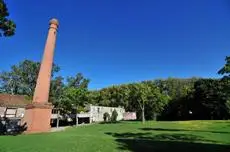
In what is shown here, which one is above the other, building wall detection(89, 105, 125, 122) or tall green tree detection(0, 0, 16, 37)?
tall green tree detection(0, 0, 16, 37)

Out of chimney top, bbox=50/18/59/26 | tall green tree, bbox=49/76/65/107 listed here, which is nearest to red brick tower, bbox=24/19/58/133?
chimney top, bbox=50/18/59/26

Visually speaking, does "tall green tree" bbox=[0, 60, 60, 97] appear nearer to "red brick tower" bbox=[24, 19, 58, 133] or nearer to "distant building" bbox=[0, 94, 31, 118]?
"distant building" bbox=[0, 94, 31, 118]

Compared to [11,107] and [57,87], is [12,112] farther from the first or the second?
[57,87]

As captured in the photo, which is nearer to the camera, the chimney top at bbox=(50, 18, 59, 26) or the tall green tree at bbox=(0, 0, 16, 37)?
the tall green tree at bbox=(0, 0, 16, 37)

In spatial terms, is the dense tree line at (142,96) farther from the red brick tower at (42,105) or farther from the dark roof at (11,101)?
the red brick tower at (42,105)

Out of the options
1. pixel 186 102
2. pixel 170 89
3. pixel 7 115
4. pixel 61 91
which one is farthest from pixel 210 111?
pixel 7 115

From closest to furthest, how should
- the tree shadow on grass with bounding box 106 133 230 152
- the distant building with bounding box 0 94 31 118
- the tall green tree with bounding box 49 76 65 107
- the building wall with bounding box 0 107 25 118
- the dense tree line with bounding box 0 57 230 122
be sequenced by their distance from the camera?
the tree shadow on grass with bounding box 106 133 230 152 < the building wall with bounding box 0 107 25 118 < the distant building with bounding box 0 94 31 118 < the dense tree line with bounding box 0 57 230 122 < the tall green tree with bounding box 49 76 65 107

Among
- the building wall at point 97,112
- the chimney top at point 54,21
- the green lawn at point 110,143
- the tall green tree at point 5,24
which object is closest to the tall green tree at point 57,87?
the building wall at point 97,112

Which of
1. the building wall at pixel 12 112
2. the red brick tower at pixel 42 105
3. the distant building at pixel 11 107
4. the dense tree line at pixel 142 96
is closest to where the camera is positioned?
the red brick tower at pixel 42 105

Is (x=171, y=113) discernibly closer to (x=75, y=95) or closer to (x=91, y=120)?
(x=91, y=120)

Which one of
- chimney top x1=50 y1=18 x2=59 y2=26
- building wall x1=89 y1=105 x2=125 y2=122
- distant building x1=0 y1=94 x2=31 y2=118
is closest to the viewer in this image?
chimney top x1=50 y1=18 x2=59 y2=26

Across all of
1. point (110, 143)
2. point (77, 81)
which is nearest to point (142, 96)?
point (77, 81)

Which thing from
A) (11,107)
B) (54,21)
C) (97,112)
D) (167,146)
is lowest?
(167,146)

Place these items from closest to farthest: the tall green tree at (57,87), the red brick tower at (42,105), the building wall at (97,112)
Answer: the red brick tower at (42,105) < the tall green tree at (57,87) < the building wall at (97,112)
